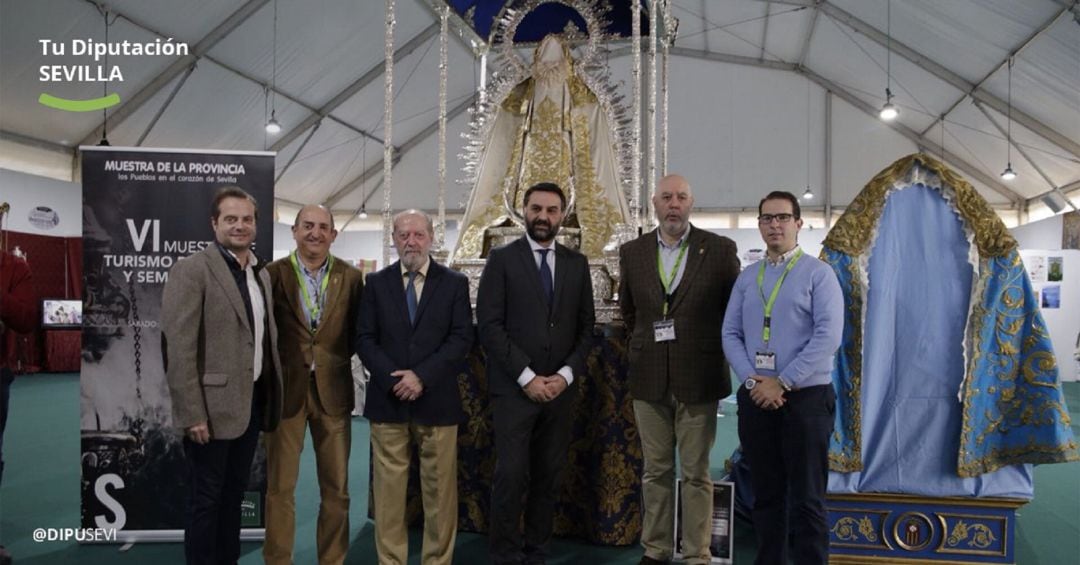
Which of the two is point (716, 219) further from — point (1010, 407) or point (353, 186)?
point (1010, 407)

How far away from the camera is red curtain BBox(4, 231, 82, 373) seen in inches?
394

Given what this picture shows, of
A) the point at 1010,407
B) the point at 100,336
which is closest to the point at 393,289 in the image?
the point at 100,336

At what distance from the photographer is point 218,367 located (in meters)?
2.40

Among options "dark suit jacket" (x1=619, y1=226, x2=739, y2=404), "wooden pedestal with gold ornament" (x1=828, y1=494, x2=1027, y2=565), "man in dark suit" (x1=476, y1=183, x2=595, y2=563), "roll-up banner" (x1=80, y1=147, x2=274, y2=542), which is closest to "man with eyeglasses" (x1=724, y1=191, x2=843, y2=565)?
"dark suit jacket" (x1=619, y1=226, x2=739, y2=404)

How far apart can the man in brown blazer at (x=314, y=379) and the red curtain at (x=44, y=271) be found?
9015mm

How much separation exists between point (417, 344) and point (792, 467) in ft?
4.97

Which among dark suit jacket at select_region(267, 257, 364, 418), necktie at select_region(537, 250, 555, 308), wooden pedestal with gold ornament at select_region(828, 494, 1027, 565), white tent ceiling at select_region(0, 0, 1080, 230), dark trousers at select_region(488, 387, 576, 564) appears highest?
white tent ceiling at select_region(0, 0, 1080, 230)

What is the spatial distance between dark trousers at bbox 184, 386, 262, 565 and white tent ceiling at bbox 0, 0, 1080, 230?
27.3ft

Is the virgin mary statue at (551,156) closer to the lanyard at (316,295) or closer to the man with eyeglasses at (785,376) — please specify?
the lanyard at (316,295)

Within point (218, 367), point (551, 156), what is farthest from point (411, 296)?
point (551, 156)

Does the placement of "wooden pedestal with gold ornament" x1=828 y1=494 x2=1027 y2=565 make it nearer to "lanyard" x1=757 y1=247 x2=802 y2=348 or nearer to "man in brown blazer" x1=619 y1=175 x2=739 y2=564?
"man in brown blazer" x1=619 y1=175 x2=739 y2=564

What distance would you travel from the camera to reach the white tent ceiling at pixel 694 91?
30.7 feet

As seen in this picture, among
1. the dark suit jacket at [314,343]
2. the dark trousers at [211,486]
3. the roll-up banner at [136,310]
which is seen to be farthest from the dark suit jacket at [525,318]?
the roll-up banner at [136,310]

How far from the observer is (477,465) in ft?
11.5
